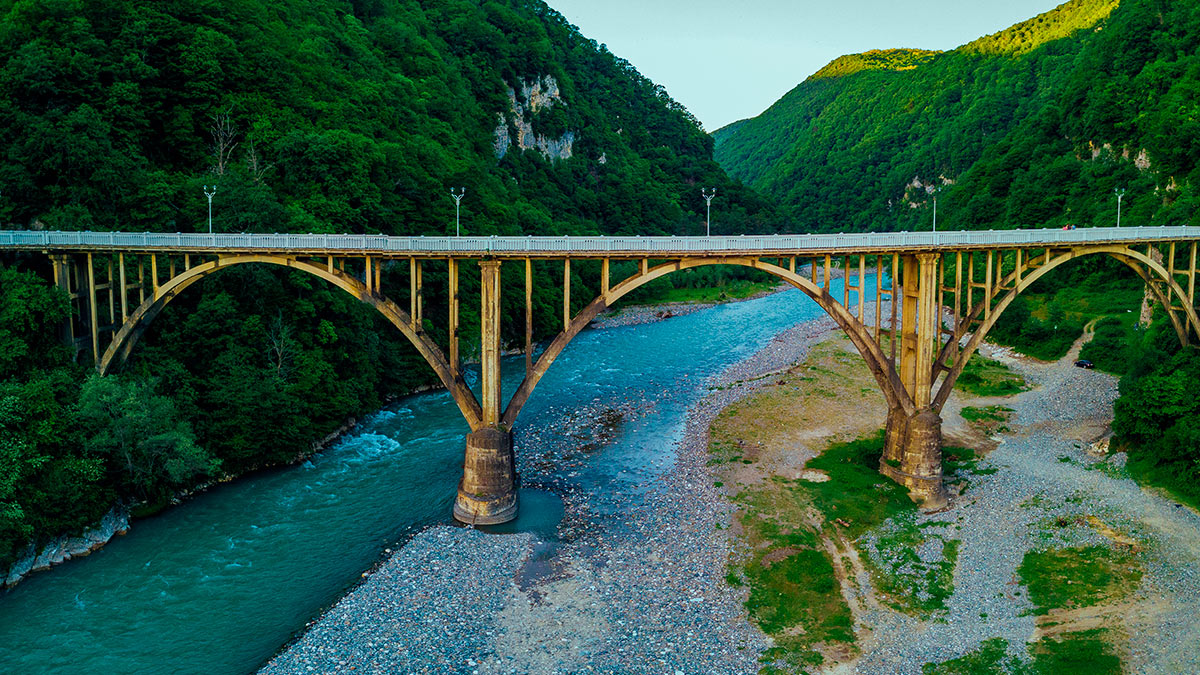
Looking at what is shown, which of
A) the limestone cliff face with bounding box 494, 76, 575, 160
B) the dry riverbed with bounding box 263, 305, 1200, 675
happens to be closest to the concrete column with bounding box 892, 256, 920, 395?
the dry riverbed with bounding box 263, 305, 1200, 675

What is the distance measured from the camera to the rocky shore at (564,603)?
21094 mm

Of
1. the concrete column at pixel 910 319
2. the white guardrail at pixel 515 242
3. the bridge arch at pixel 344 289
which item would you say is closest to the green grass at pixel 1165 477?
the white guardrail at pixel 515 242

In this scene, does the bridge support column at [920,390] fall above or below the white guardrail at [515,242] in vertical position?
below

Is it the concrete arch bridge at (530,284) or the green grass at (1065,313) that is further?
the green grass at (1065,313)

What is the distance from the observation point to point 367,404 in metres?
43.9

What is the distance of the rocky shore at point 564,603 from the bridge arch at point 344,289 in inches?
206

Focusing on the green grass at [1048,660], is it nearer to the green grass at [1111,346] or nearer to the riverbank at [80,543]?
the riverbank at [80,543]

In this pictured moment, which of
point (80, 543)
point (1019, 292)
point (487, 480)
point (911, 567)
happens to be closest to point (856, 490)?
point (911, 567)

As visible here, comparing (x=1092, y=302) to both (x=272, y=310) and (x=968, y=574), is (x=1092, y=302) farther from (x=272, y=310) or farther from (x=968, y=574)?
(x=272, y=310)

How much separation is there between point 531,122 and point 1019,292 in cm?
8757

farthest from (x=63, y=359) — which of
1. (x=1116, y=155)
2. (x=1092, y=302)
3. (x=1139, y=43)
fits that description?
(x=1139, y=43)

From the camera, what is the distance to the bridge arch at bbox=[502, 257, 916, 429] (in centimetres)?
2930

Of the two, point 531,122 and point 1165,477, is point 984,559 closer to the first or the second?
point 1165,477

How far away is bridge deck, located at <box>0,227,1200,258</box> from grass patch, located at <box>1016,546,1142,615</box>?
12.0 metres
